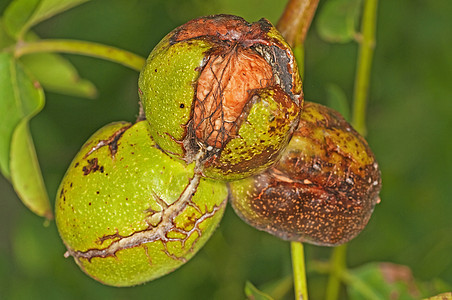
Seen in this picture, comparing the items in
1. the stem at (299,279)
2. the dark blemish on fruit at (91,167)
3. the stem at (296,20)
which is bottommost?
the stem at (299,279)

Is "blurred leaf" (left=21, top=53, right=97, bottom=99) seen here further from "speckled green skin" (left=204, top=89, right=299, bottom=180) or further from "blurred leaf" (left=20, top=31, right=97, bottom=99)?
"speckled green skin" (left=204, top=89, right=299, bottom=180)

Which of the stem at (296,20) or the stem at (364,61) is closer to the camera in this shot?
the stem at (296,20)

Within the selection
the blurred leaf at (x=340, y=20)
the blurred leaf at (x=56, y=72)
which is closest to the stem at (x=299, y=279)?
the blurred leaf at (x=340, y=20)

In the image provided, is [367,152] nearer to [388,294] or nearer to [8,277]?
[388,294]

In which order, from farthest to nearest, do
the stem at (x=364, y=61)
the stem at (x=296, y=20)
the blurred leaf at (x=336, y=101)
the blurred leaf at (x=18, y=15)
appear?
the blurred leaf at (x=336, y=101)
the stem at (x=364, y=61)
the blurred leaf at (x=18, y=15)
the stem at (x=296, y=20)

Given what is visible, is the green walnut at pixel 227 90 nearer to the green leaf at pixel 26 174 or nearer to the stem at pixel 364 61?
the green leaf at pixel 26 174

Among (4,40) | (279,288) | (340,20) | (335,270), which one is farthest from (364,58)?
(4,40)
